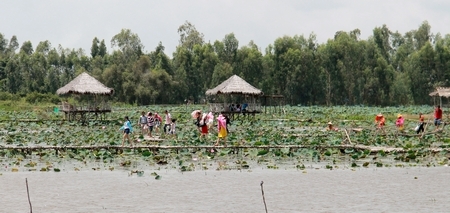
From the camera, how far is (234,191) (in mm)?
15344

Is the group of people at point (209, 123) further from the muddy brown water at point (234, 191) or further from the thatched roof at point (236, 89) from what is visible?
the thatched roof at point (236, 89)

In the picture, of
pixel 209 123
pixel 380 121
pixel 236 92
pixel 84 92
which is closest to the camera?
pixel 209 123

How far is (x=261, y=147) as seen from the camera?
2086cm

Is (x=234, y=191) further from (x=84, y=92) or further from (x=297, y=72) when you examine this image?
(x=297, y=72)

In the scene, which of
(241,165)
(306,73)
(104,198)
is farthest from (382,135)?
Answer: (306,73)

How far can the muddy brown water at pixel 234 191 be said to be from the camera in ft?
44.7

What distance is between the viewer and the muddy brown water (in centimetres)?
1362

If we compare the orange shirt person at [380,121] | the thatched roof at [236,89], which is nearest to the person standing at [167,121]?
the orange shirt person at [380,121]

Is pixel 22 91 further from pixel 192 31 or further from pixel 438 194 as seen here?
pixel 438 194

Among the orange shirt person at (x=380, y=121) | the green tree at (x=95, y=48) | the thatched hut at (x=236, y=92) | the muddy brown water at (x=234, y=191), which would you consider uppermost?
the green tree at (x=95, y=48)

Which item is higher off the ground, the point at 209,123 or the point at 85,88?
the point at 85,88

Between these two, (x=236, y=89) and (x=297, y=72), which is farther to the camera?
(x=297, y=72)

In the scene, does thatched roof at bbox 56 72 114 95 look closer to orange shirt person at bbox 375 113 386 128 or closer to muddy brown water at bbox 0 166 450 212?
orange shirt person at bbox 375 113 386 128

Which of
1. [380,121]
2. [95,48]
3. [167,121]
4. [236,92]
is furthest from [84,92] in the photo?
[95,48]
